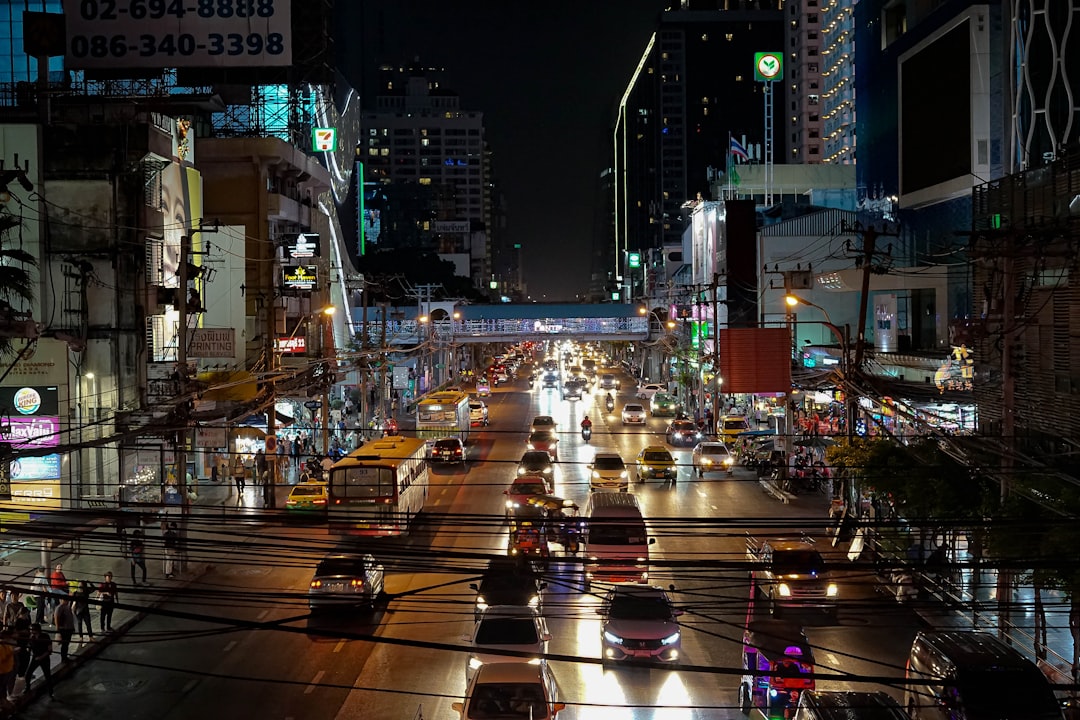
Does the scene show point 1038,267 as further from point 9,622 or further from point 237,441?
point 237,441

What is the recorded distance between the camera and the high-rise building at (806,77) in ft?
488

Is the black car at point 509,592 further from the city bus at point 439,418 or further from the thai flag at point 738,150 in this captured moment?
the thai flag at point 738,150

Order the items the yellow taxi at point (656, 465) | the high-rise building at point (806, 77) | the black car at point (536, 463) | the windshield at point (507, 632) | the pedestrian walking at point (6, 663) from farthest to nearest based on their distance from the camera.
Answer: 1. the high-rise building at point (806, 77)
2. the yellow taxi at point (656, 465)
3. the black car at point (536, 463)
4. the windshield at point (507, 632)
5. the pedestrian walking at point (6, 663)

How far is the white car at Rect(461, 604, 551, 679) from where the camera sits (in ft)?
58.7

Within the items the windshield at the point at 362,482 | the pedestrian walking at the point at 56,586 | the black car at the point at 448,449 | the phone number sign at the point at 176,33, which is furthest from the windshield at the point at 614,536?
the phone number sign at the point at 176,33

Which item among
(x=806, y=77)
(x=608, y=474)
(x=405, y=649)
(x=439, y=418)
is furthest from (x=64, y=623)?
(x=806, y=77)

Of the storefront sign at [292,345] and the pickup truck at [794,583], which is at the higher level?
the storefront sign at [292,345]

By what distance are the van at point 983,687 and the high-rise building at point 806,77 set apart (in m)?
139

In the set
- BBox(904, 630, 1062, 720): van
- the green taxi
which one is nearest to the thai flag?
the green taxi

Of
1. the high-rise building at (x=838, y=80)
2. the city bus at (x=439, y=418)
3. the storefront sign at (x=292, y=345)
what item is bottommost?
the city bus at (x=439, y=418)

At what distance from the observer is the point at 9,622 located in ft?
63.4

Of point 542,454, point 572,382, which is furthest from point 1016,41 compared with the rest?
point 572,382

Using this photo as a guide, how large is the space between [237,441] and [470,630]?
24.8 meters

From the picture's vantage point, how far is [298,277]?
51.1 metres
